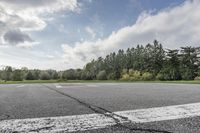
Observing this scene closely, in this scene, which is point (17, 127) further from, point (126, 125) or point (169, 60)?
point (169, 60)

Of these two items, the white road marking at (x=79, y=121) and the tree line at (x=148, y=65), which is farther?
the tree line at (x=148, y=65)

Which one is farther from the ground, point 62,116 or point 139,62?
point 139,62

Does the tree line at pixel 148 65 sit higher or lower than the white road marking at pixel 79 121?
higher

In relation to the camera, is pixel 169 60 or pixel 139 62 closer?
pixel 169 60

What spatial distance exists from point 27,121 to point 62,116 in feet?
1.91

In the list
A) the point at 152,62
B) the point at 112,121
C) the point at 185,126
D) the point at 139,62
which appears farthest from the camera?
the point at 139,62

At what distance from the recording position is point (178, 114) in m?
4.19

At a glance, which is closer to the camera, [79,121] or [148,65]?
[79,121]

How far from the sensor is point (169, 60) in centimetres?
7694

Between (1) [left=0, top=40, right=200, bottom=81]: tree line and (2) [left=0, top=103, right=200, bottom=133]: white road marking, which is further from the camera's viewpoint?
(1) [left=0, top=40, right=200, bottom=81]: tree line

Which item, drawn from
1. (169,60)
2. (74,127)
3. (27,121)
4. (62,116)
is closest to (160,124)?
(74,127)

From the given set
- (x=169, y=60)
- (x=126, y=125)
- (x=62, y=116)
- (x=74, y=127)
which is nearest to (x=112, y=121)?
(x=126, y=125)

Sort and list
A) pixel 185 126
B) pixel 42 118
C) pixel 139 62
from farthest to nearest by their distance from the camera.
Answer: pixel 139 62 → pixel 42 118 → pixel 185 126

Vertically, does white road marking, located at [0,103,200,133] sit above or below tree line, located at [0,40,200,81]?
below
